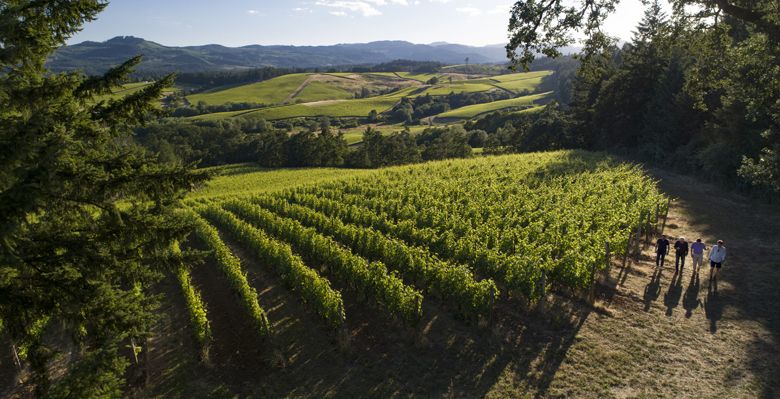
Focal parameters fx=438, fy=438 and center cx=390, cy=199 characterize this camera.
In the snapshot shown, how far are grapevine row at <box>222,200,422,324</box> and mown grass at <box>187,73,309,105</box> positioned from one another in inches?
5640

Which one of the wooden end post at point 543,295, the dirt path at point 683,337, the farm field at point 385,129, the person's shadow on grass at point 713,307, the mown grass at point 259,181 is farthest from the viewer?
the farm field at point 385,129

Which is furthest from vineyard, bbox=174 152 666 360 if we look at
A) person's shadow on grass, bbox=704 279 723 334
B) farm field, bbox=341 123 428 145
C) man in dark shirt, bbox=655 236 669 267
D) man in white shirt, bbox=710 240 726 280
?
farm field, bbox=341 123 428 145

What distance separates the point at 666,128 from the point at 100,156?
51885 millimetres

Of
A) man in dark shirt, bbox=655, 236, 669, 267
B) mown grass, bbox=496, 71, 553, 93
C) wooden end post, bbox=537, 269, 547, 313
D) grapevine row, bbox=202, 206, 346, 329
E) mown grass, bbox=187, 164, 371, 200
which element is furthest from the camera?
mown grass, bbox=496, 71, 553, 93

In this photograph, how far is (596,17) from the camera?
14.4m

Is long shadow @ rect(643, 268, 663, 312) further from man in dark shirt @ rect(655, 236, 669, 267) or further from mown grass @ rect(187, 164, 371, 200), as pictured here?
mown grass @ rect(187, 164, 371, 200)

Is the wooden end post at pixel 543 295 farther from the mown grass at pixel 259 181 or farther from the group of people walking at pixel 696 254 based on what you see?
the mown grass at pixel 259 181

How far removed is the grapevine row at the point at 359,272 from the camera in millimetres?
14211

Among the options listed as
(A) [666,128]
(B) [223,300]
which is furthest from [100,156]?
(A) [666,128]

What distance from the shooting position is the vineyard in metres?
15.1

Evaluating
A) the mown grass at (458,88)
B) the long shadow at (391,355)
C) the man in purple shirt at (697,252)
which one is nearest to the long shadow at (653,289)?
the man in purple shirt at (697,252)

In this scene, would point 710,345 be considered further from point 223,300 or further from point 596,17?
point 223,300

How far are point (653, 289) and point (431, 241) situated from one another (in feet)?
29.3

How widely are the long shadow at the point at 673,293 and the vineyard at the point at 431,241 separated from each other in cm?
214
